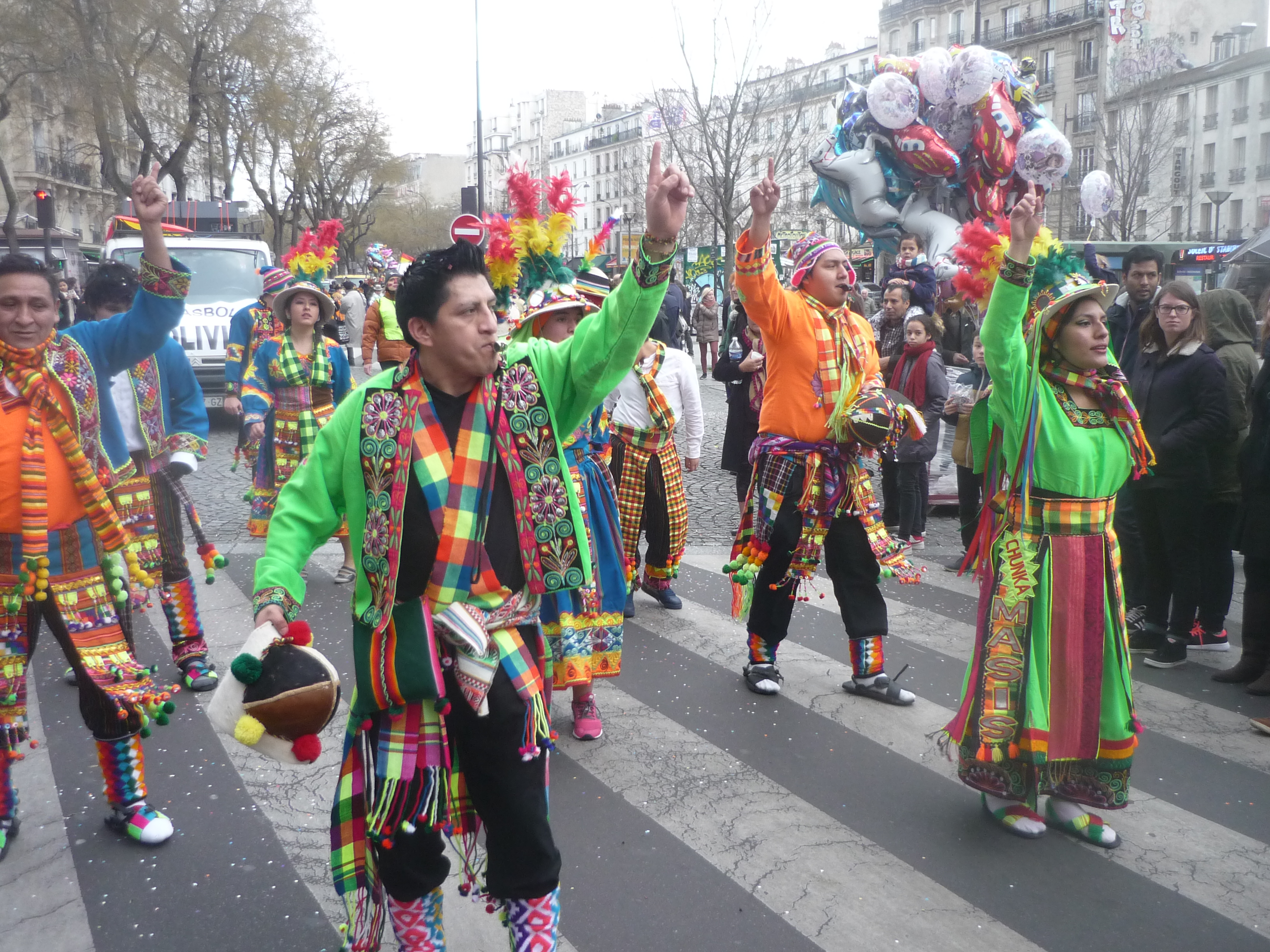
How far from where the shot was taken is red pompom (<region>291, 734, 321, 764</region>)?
89.3 inches

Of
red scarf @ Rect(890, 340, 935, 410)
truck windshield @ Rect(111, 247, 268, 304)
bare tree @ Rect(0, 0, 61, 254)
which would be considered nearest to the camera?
red scarf @ Rect(890, 340, 935, 410)

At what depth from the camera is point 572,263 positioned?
20.8 feet

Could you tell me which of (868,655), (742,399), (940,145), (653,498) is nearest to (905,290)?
(742,399)

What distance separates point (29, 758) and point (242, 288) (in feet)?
39.6

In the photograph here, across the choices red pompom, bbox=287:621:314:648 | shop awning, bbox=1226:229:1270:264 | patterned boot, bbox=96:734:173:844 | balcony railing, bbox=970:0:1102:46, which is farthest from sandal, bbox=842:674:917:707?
balcony railing, bbox=970:0:1102:46

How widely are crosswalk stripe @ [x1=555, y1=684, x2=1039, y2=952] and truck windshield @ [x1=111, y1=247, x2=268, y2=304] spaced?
488 inches

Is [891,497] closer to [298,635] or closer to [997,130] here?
[298,635]

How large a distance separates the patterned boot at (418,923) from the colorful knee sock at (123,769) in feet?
4.99

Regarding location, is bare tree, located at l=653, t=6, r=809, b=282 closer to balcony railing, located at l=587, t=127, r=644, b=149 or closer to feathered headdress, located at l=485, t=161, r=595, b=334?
feathered headdress, located at l=485, t=161, r=595, b=334

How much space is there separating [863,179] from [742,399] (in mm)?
8189

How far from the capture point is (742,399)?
7.91m

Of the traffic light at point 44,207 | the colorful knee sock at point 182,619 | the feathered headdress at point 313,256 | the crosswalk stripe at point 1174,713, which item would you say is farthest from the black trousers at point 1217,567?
the traffic light at point 44,207

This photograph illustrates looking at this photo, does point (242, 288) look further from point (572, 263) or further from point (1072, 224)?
point (1072, 224)

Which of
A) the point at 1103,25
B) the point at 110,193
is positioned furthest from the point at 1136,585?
the point at 110,193
